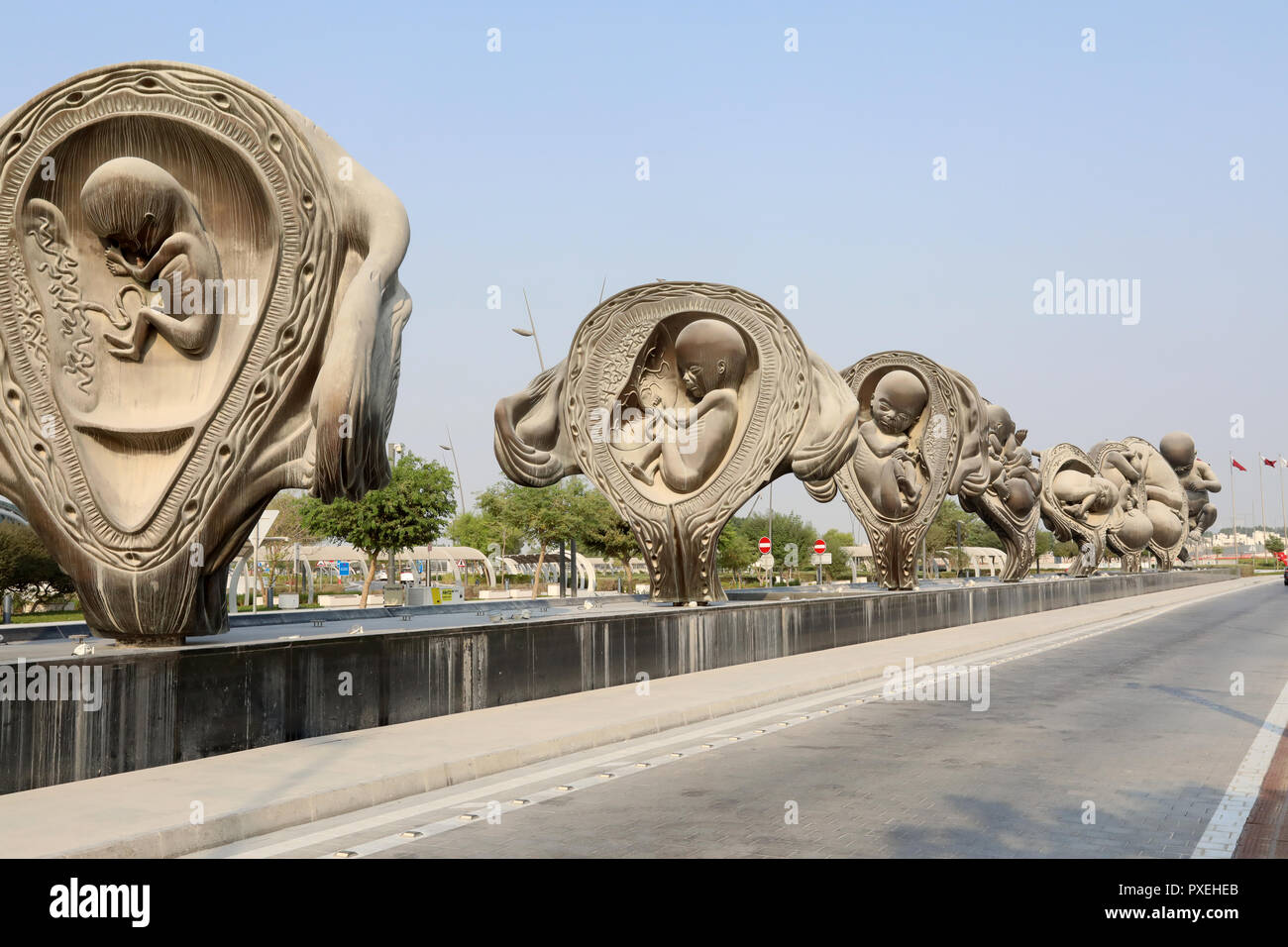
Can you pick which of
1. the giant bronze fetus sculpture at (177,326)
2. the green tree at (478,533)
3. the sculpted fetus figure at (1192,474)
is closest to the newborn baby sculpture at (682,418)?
the giant bronze fetus sculpture at (177,326)

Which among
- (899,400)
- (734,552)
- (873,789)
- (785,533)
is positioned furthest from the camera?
(785,533)

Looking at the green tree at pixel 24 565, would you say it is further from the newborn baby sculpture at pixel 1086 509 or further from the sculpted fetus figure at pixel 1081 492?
the sculpted fetus figure at pixel 1081 492

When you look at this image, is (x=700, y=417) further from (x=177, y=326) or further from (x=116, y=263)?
(x=116, y=263)

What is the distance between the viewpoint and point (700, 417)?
2059 centimetres

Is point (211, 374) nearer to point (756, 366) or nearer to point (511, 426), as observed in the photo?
point (511, 426)

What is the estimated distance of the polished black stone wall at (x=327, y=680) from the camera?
8.45 m

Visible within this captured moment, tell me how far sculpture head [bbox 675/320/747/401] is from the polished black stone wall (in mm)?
4281

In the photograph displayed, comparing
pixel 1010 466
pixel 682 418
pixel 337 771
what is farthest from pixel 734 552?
pixel 337 771

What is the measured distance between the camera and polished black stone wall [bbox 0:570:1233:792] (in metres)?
8.45

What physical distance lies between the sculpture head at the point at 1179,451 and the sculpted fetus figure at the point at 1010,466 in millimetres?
20320

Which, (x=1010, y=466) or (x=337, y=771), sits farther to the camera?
(x=1010, y=466)

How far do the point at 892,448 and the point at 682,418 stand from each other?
9.60 m

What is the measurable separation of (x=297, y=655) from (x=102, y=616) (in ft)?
5.85
